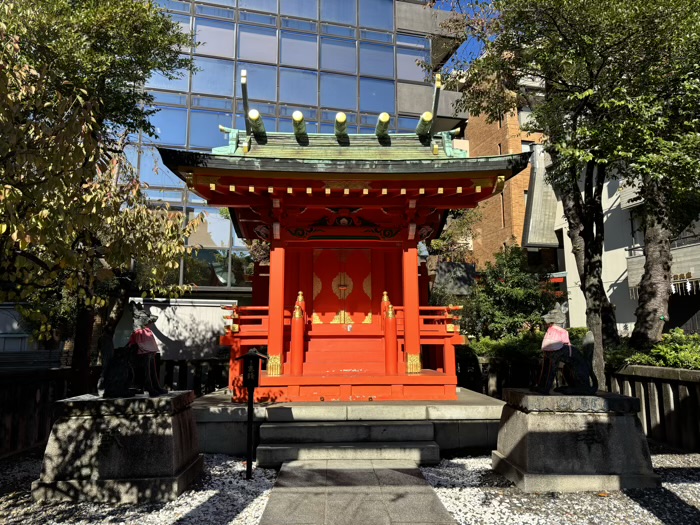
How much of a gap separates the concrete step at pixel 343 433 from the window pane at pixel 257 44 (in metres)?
24.0

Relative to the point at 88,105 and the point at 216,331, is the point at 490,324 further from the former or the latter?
the point at 88,105

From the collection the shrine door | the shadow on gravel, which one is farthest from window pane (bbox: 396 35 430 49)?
the shadow on gravel

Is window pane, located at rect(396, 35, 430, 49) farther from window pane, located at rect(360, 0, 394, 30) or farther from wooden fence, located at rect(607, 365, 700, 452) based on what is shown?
wooden fence, located at rect(607, 365, 700, 452)

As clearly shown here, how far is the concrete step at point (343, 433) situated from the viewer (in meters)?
7.80

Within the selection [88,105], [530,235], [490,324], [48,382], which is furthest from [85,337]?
[530,235]

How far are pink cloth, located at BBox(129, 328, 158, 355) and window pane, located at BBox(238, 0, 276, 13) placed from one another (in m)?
25.7

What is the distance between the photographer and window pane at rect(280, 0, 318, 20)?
27.7m

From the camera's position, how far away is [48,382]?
29.9ft

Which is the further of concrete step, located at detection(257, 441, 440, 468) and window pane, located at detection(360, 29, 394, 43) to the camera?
window pane, located at detection(360, 29, 394, 43)

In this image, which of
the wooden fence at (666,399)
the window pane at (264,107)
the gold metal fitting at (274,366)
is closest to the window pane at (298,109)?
the window pane at (264,107)

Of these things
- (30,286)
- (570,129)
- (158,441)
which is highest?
(570,129)

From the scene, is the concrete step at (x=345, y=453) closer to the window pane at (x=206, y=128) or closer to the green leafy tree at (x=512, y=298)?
the green leafy tree at (x=512, y=298)

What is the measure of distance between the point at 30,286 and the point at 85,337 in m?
4.37

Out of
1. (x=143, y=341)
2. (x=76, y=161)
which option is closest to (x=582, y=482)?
(x=143, y=341)
